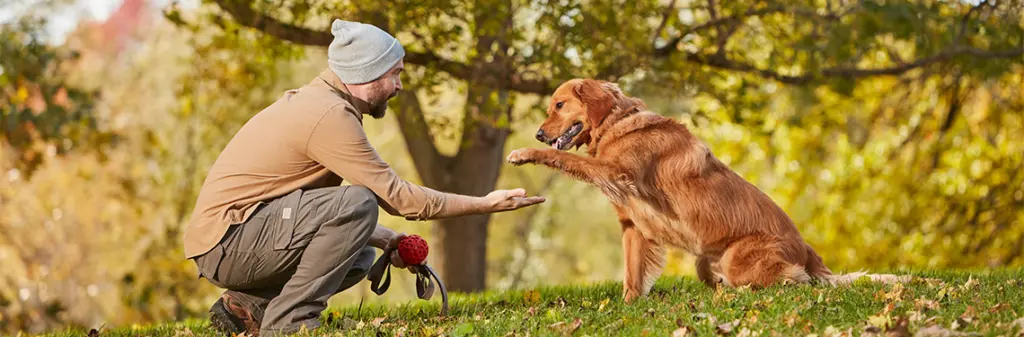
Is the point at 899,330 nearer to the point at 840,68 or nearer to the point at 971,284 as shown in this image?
the point at 971,284

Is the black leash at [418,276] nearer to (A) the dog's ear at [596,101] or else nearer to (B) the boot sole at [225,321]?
(B) the boot sole at [225,321]

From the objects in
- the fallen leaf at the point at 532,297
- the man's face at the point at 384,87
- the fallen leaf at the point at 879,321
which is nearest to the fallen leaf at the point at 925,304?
the fallen leaf at the point at 879,321

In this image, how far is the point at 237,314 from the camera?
4.91 m

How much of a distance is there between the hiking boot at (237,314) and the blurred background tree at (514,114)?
1.98 m

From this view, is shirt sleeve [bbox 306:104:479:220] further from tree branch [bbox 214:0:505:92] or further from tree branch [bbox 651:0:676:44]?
tree branch [bbox 651:0:676:44]

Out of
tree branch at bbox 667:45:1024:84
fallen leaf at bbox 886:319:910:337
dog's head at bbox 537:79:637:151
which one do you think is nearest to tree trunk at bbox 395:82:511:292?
tree branch at bbox 667:45:1024:84

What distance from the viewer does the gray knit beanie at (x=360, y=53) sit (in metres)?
4.56

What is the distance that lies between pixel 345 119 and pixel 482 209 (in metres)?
0.73

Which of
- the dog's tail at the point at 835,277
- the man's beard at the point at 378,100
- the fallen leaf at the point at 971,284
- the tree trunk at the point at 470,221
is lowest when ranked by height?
the tree trunk at the point at 470,221

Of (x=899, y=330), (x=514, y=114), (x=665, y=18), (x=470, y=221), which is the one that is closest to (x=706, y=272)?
(x=899, y=330)

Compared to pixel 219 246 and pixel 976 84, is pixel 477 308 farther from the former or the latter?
pixel 976 84

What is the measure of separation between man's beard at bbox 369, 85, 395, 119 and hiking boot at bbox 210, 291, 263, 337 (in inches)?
43.5

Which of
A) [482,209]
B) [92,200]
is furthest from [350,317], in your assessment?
[92,200]

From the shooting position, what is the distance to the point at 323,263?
4473mm
